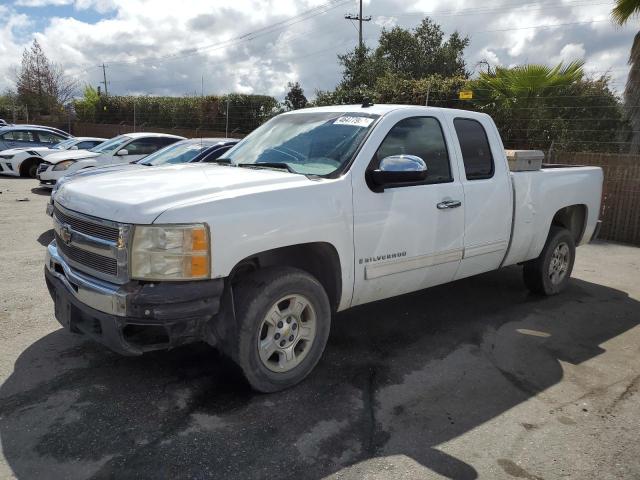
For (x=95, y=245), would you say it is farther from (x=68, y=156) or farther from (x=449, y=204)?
(x=68, y=156)

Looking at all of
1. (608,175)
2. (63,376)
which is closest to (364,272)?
(63,376)

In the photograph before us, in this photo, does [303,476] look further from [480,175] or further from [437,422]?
[480,175]

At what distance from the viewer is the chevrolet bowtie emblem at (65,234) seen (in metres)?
3.57

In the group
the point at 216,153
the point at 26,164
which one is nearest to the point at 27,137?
the point at 26,164

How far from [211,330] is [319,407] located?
86cm

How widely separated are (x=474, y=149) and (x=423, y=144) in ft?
2.27

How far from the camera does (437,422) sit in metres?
3.42

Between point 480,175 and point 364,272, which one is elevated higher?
point 480,175

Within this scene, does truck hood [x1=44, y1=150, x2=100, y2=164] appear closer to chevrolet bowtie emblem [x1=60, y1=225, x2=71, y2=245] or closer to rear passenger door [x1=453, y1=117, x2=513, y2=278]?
chevrolet bowtie emblem [x1=60, y1=225, x2=71, y2=245]

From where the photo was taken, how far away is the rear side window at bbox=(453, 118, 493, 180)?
480cm

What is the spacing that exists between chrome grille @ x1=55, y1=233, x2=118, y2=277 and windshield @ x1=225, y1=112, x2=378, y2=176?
4.65 feet

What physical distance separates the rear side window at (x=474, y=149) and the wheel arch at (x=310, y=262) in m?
1.67

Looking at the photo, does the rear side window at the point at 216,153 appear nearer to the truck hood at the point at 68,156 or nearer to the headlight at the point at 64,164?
the truck hood at the point at 68,156

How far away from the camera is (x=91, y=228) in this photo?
3357 mm
